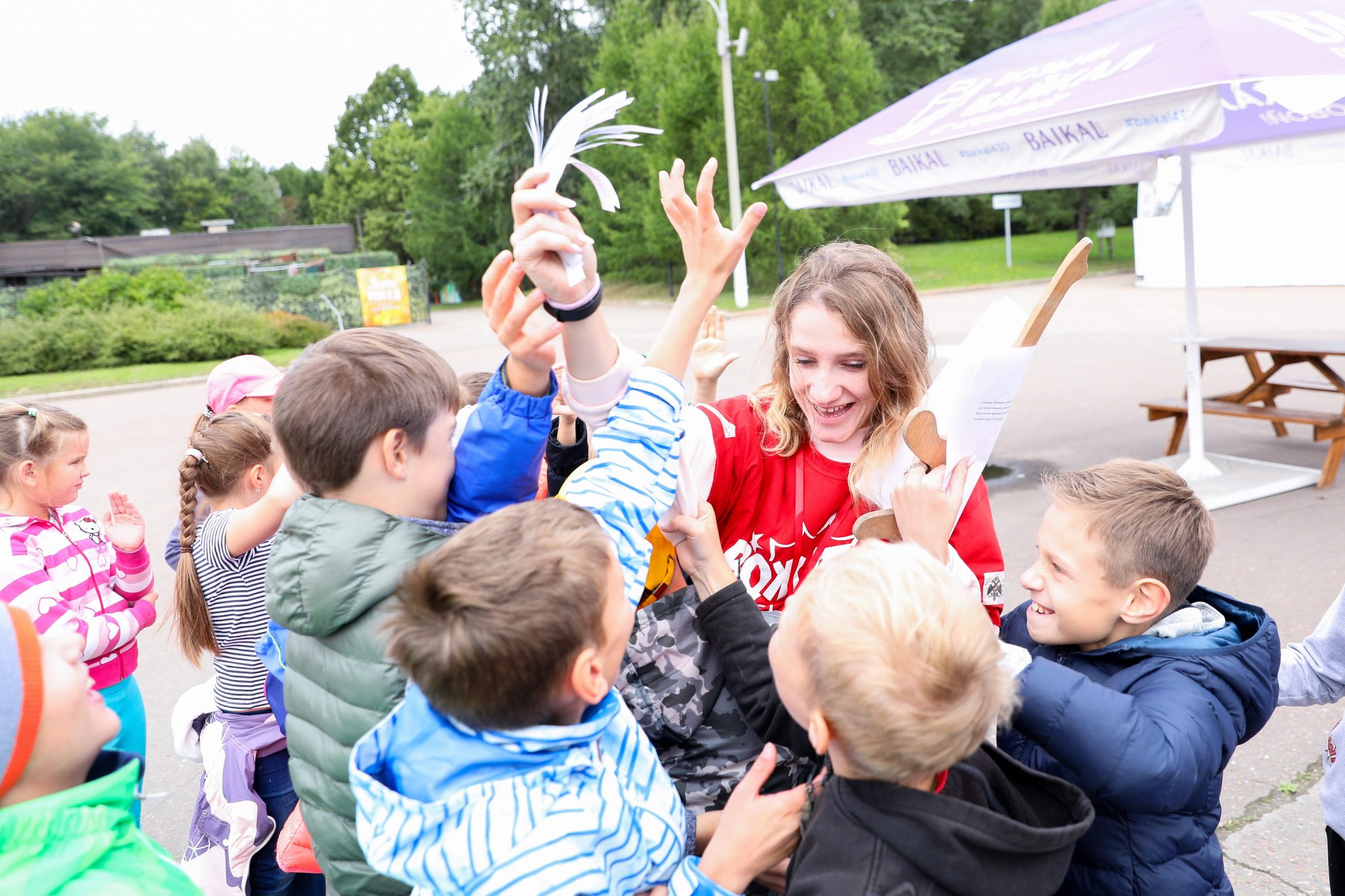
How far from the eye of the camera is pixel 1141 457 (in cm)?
730

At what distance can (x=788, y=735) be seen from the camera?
149cm

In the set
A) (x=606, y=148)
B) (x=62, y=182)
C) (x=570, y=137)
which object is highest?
(x=62, y=182)

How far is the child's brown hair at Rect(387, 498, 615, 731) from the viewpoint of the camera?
1.17 meters

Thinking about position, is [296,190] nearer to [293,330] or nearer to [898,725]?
[293,330]

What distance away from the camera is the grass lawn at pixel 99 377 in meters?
16.1

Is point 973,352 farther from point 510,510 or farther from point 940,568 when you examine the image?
point 510,510

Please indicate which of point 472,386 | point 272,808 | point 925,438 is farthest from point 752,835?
point 472,386

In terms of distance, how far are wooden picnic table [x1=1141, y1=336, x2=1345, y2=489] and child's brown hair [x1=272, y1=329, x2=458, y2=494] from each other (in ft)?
22.2

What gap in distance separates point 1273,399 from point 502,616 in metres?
8.11

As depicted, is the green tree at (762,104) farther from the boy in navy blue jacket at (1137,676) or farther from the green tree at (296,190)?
the green tree at (296,190)

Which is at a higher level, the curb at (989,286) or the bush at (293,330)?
the bush at (293,330)

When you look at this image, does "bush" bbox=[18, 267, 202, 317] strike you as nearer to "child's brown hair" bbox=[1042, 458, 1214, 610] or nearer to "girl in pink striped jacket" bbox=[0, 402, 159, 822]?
"girl in pink striped jacket" bbox=[0, 402, 159, 822]

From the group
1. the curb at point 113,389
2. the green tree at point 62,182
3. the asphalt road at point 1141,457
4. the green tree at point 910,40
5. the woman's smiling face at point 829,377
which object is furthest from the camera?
the green tree at point 62,182

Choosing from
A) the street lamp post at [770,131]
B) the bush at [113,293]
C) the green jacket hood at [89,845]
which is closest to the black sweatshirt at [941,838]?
the green jacket hood at [89,845]
